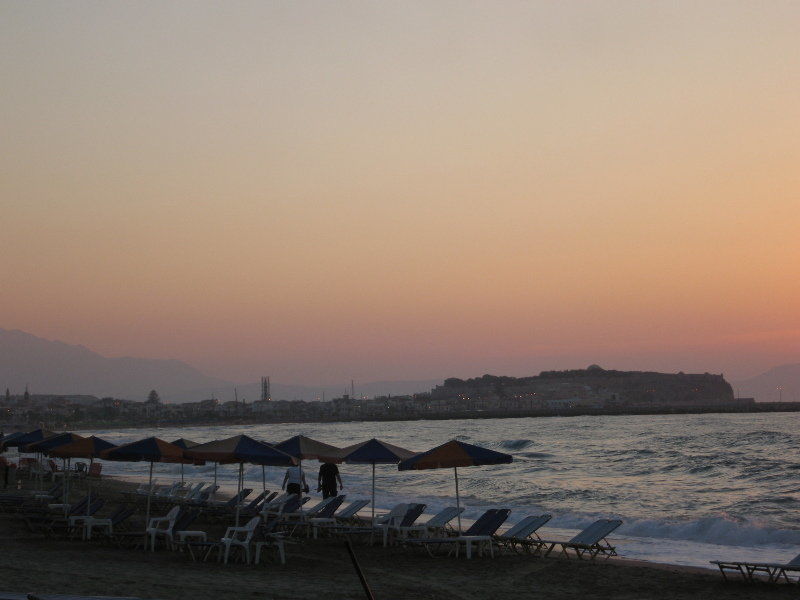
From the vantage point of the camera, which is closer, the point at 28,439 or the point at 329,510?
the point at 329,510

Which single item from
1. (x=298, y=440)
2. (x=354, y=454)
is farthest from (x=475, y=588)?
(x=298, y=440)

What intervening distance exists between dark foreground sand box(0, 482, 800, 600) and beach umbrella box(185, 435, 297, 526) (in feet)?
4.47

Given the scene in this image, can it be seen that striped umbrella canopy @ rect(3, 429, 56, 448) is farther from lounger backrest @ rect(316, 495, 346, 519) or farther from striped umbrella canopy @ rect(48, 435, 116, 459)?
lounger backrest @ rect(316, 495, 346, 519)

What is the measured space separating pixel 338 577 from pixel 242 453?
265 centimetres

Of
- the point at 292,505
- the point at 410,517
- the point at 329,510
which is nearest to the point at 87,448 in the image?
the point at 292,505

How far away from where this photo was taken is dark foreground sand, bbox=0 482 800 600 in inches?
358

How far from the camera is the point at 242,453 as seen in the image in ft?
40.2

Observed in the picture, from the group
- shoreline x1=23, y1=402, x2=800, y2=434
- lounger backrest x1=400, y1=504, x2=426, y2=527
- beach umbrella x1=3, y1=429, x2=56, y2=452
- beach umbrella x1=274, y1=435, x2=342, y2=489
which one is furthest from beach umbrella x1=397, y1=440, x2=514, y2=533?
shoreline x1=23, y1=402, x2=800, y2=434

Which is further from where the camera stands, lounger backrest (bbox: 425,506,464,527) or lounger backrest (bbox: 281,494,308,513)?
lounger backrest (bbox: 281,494,308,513)

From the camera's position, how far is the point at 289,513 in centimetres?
1477

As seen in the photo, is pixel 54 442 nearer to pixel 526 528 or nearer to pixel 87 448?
pixel 87 448

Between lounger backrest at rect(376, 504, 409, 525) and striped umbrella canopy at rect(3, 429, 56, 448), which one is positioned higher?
striped umbrella canopy at rect(3, 429, 56, 448)

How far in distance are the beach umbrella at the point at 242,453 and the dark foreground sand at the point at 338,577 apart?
1.36m

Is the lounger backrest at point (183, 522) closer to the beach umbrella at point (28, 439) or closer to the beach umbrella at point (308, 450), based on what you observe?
the beach umbrella at point (308, 450)
